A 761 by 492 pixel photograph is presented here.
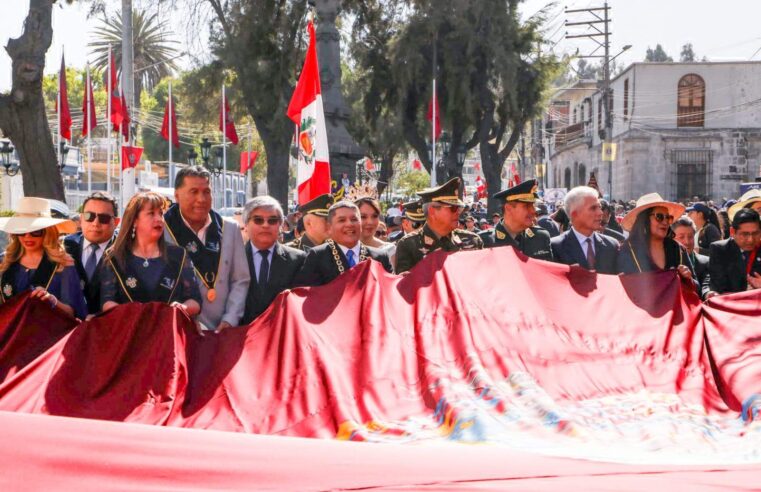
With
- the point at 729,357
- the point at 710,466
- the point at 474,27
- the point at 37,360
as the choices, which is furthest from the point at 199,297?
the point at 474,27

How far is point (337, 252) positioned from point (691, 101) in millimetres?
41691

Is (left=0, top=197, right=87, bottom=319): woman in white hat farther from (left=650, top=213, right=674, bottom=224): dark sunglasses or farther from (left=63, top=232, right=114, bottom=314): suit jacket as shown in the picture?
(left=650, top=213, right=674, bottom=224): dark sunglasses

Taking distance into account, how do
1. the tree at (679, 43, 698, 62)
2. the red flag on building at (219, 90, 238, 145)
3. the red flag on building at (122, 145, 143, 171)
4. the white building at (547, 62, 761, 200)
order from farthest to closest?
the tree at (679, 43, 698, 62), the white building at (547, 62, 761, 200), the red flag on building at (219, 90, 238, 145), the red flag on building at (122, 145, 143, 171)

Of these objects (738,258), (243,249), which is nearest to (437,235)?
(243,249)

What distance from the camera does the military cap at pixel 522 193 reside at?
7.31 metres

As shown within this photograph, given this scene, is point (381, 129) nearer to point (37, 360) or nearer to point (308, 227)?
point (308, 227)

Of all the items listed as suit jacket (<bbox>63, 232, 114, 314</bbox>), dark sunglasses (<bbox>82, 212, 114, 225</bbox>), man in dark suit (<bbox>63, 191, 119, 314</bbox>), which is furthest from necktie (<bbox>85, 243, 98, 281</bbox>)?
suit jacket (<bbox>63, 232, 114, 314</bbox>)

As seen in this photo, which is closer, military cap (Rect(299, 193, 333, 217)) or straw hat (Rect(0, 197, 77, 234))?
straw hat (Rect(0, 197, 77, 234))

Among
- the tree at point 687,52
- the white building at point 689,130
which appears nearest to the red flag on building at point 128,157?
the white building at point 689,130

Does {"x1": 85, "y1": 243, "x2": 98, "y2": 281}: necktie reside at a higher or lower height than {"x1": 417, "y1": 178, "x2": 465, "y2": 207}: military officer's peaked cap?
lower

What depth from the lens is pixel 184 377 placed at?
4.88 metres

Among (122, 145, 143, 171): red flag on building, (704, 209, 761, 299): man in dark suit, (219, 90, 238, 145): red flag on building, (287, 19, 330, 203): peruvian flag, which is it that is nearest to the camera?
(704, 209, 761, 299): man in dark suit

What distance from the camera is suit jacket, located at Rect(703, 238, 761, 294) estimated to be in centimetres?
668

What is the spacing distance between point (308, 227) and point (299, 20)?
17.4 metres
